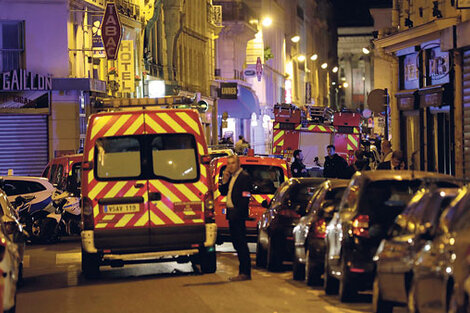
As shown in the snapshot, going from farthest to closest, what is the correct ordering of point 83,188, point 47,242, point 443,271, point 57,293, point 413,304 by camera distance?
point 47,242
point 83,188
point 57,293
point 413,304
point 443,271

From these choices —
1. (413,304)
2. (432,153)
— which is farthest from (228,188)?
(432,153)

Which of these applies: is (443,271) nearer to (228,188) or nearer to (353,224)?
(353,224)

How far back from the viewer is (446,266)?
27.6 feet

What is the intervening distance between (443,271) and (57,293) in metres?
7.62

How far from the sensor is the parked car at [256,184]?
2075 cm

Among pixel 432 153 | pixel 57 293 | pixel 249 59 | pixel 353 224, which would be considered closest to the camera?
pixel 353 224

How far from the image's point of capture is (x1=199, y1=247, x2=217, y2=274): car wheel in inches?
647

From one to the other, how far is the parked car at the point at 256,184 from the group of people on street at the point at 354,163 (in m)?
1.93

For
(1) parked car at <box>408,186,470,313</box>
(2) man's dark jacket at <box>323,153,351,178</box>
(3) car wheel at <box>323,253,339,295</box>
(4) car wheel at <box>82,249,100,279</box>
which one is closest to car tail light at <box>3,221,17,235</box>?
(4) car wheel at <box>82,249,100,279</box>

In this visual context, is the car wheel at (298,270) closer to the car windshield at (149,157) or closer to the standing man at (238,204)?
the standing man at (238,204)

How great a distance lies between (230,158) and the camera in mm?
16562

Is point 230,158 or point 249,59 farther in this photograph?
point 249,59

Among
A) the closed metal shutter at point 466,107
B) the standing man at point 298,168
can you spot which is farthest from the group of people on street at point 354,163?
the closed metal shutter at point 466,107

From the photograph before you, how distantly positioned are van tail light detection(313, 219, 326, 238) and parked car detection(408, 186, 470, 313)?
16.0 ft
